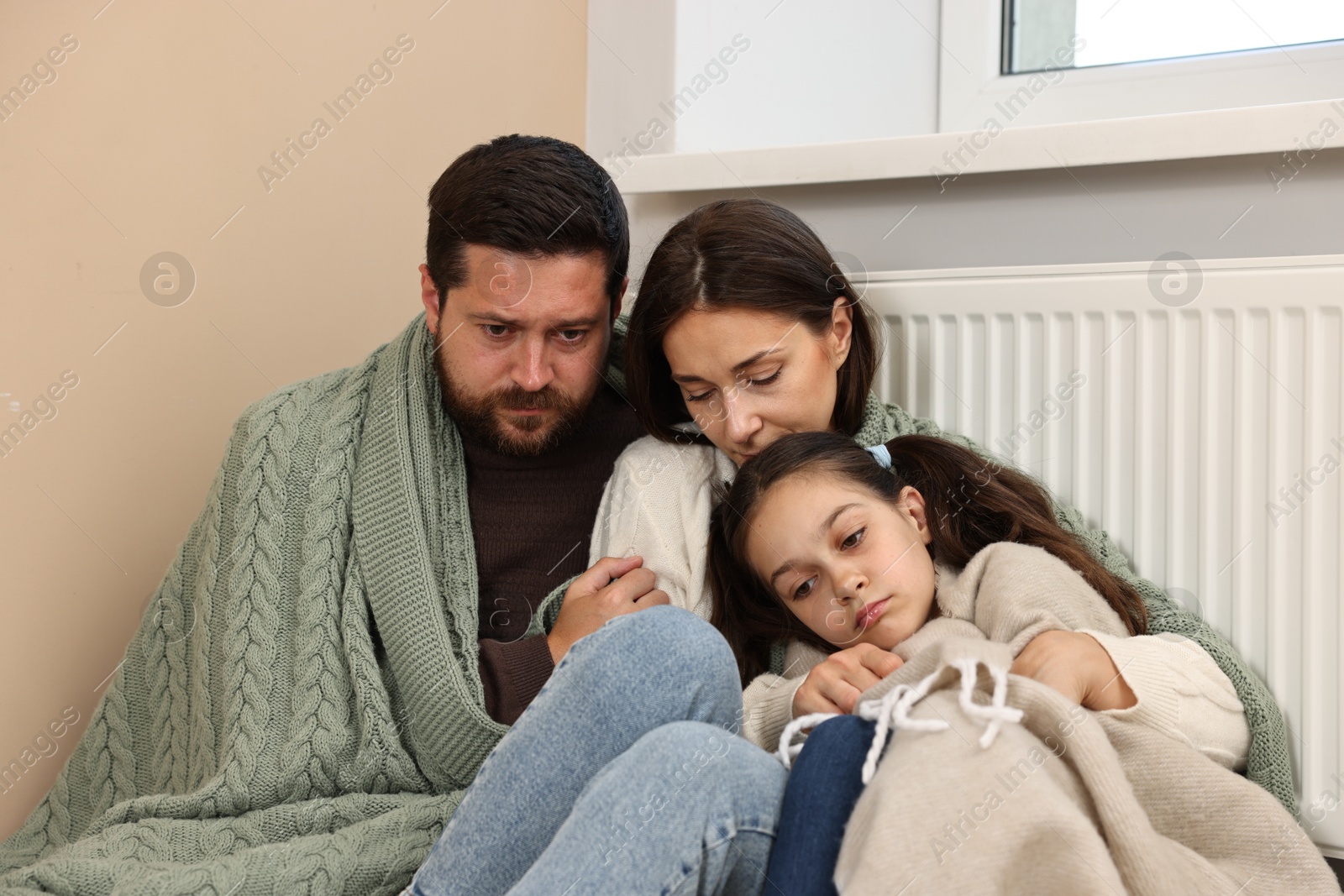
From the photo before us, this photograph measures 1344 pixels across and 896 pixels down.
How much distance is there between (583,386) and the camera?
51.9 inches

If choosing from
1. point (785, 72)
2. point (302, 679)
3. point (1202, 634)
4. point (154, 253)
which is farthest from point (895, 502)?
point (154, 253)

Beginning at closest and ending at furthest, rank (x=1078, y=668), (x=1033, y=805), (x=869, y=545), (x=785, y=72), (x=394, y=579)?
(x=1033, y=805) < (x=1078, y=668) < (x=869, y=545) < (x=394, y=579) < (x=785, y=72)

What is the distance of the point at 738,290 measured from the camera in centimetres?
121

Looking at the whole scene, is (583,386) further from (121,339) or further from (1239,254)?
(1239,254)

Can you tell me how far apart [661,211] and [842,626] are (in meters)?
0.79

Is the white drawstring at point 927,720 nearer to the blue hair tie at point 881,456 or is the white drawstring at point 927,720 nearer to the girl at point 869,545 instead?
the girl at point 869,545

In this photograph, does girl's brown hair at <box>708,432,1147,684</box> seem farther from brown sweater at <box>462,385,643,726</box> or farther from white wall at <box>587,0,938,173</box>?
white wall at <box>587,0,938,173</box>

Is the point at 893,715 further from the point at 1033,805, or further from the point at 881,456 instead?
the point at 881,456

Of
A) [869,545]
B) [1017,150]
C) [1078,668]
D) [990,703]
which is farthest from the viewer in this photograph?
[1017,150]

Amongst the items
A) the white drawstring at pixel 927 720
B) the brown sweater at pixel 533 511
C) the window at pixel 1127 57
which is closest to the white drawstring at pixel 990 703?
the white drawstring at pixel 927 720

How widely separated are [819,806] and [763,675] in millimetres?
383

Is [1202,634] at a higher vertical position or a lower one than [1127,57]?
lower

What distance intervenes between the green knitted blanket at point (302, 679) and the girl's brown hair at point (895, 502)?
21cm

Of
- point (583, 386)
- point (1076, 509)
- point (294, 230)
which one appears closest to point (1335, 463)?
point (1076, 509)
